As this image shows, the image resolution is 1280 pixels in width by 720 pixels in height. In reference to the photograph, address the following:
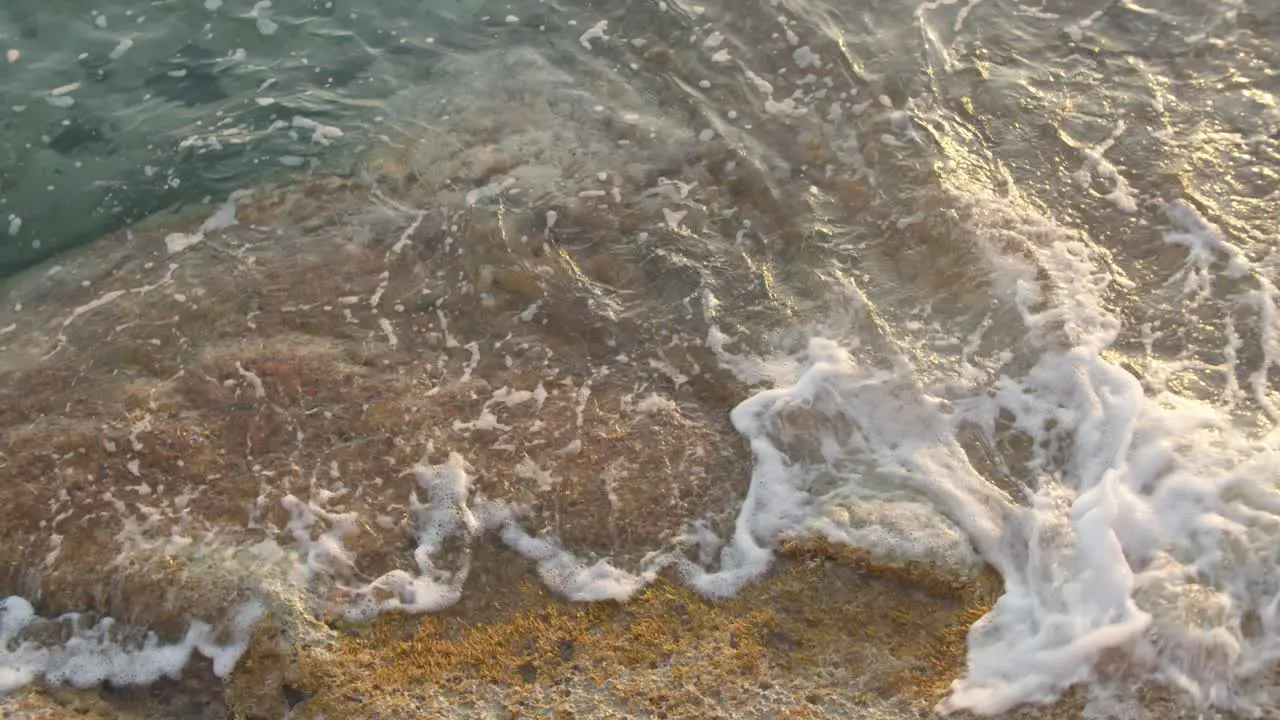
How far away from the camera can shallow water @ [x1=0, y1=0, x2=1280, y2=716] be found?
480 centimetres

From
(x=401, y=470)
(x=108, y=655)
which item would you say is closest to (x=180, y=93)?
(x=401, y=470)

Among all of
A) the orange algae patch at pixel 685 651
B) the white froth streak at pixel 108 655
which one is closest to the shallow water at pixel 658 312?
the white froth streak at pixel 108 655

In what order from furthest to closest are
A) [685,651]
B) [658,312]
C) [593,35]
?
[593,35], [658,312], [685,651]

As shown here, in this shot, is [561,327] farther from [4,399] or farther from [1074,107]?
[1074,107]

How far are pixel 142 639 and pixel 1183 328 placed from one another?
5.80 m

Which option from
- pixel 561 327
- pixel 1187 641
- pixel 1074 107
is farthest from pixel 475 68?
pixel 1187 641

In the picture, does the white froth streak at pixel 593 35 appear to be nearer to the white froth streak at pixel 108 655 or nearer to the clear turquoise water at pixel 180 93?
the clear turquoise water at pixel 180 93

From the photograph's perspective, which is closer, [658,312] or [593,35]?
[658,312]

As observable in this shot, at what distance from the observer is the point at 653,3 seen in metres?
7.97

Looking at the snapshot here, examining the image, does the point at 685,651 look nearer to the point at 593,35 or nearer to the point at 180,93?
the point at 593,35

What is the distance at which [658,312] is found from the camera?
599cm

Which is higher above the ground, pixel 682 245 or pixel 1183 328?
pixel 1183 328

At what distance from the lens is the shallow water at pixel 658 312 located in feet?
15.8

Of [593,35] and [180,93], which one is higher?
[593,35]
